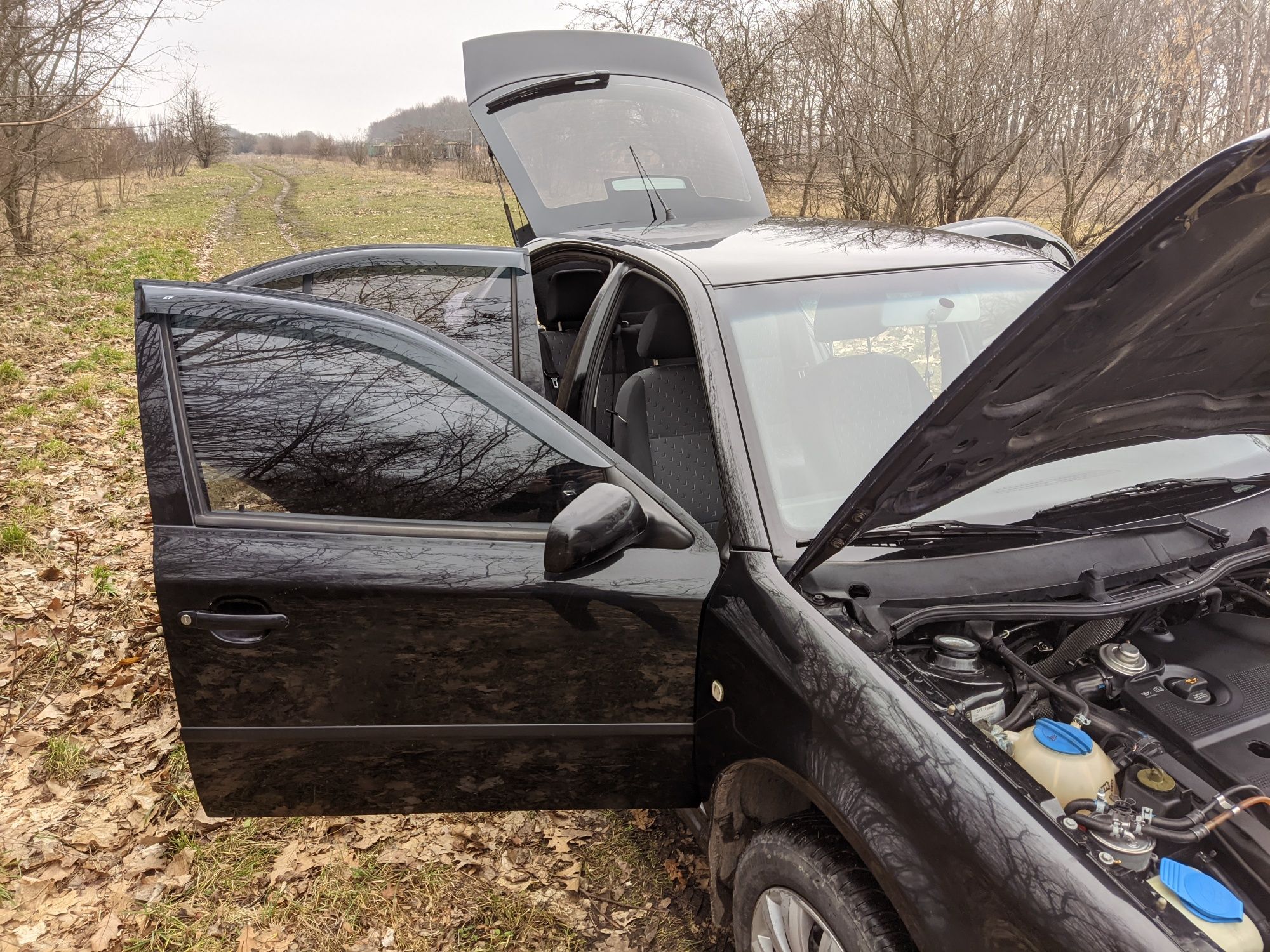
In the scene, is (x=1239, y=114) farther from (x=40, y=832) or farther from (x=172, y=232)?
(x=172, y=232)

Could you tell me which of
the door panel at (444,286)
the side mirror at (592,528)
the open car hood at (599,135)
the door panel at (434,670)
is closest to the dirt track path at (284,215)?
the open car hood at (599,135)

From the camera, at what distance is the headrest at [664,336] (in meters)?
2.84

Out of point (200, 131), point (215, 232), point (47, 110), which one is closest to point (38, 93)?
point (47, 110)

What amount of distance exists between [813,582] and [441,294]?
207cm

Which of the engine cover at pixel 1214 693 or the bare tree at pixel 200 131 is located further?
the bare tree at pixel 200 131

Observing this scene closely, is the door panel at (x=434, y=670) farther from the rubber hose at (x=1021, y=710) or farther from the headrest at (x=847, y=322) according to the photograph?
the headrest at (x=847, y=322)

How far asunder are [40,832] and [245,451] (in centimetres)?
172

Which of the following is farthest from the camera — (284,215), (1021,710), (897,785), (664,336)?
(284,215)

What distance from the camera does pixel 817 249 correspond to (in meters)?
2.55

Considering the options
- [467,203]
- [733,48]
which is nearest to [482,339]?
[733,48]

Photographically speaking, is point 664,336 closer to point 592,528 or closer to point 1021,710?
point 592,528

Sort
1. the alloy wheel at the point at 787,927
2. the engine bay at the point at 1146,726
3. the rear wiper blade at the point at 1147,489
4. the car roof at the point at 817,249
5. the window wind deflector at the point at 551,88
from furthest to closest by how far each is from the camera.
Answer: the window wind deflector at the point at 551,88 < the car roof at the point at 817,249 < the rear wiper blade at the point at 1147,489 < the alloy wheel at the point at 787,927 < the engine bay at the point at 1146,726

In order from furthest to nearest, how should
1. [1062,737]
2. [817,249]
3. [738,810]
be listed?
[817,249] < [738,810] < [1062,737]

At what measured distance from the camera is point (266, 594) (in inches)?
Result: 74.4
